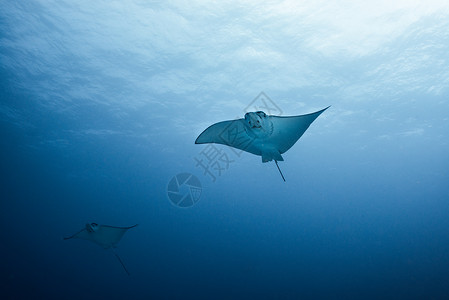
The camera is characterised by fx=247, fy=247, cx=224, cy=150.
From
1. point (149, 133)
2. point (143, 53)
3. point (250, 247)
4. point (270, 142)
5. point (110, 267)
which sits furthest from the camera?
point (250, 247)

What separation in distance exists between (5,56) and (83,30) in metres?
4.80

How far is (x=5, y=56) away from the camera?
35.8 feet

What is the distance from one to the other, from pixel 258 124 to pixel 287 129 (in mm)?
713

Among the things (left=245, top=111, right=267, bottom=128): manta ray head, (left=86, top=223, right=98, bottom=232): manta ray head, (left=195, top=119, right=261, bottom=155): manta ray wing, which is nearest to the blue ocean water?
(left=195, top=119, right=261, bottom=155): manta ray wing

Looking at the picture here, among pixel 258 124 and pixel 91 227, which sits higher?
pixel 258 124

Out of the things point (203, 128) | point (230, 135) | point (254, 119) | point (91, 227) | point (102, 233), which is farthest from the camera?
point (203, 128)

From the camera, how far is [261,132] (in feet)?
15.1

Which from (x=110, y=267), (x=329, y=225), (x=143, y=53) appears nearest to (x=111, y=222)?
(x=110, y=267)

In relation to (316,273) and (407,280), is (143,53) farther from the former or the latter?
(316,273)

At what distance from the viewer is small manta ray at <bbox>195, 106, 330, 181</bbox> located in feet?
14.6

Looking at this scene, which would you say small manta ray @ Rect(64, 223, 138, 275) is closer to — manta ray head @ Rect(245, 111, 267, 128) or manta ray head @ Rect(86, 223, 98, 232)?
manta ray head @ Rect(86, 223, 98, 232)

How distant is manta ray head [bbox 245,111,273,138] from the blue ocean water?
5.57m

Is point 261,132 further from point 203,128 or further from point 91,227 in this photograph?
point 203,128

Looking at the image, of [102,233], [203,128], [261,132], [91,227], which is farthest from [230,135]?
[203,128]
